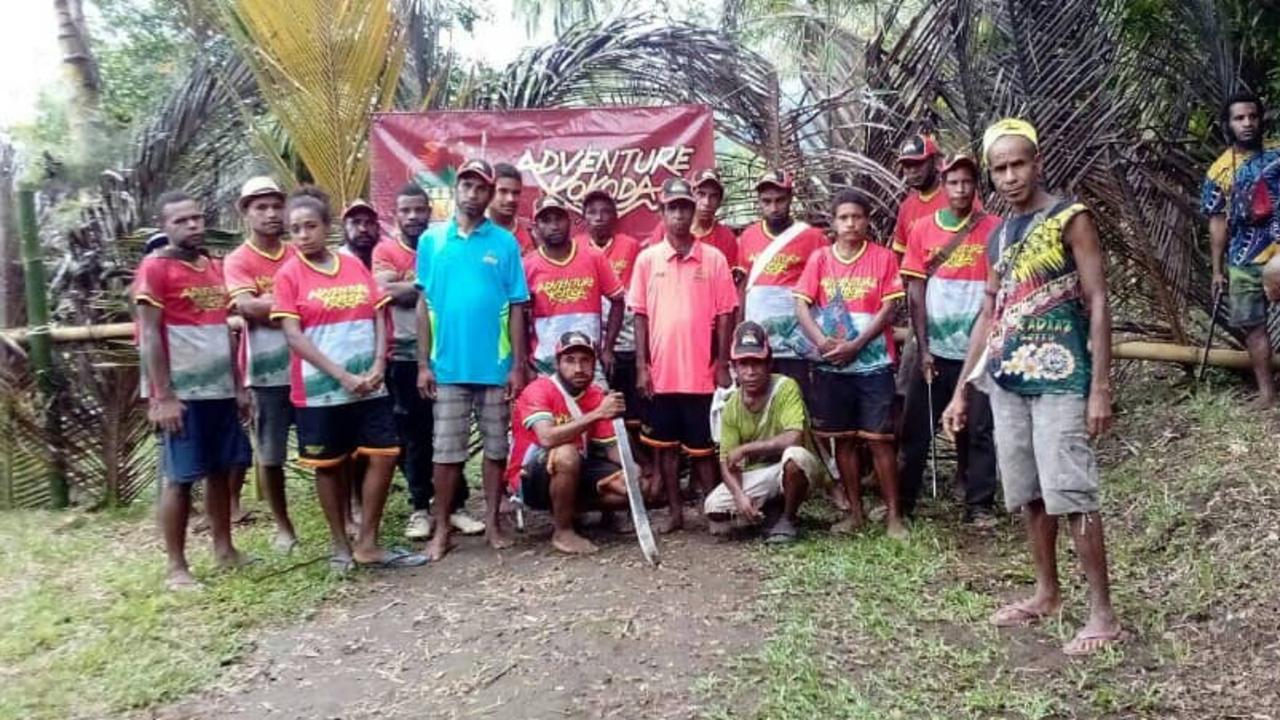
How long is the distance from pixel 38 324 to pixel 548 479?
149 inches

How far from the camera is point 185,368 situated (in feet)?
16.7

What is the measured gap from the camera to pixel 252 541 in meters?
5.94

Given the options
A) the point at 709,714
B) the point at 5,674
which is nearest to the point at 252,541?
the point at 5,674

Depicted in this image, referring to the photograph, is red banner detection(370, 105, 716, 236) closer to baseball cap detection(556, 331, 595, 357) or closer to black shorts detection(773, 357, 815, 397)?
black shorts detection(773, 357, 815, 397)

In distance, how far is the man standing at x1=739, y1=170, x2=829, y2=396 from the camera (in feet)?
19.2

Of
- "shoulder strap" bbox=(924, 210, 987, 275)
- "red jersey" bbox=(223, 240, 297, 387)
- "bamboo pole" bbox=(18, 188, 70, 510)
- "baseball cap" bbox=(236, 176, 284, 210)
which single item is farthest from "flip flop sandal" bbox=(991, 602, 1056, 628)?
"bamboo pole" bbox=(18, 188, 70, 510)

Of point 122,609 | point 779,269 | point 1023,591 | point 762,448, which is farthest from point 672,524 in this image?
point 122,609

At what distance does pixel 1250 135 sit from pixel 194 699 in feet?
19.3

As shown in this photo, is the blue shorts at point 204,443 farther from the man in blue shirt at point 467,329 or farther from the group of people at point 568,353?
the man in blue shirt at point 467,329

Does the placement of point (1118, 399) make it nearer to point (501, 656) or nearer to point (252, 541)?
point (501, 656)

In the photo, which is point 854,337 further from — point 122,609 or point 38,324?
point 38,324

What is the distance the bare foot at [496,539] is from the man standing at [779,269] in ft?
5.74

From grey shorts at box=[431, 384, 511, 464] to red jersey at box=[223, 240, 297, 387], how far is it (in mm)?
806

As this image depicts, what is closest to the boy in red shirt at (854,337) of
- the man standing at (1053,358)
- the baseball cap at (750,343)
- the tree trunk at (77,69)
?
the baseball cap at (750,343)
